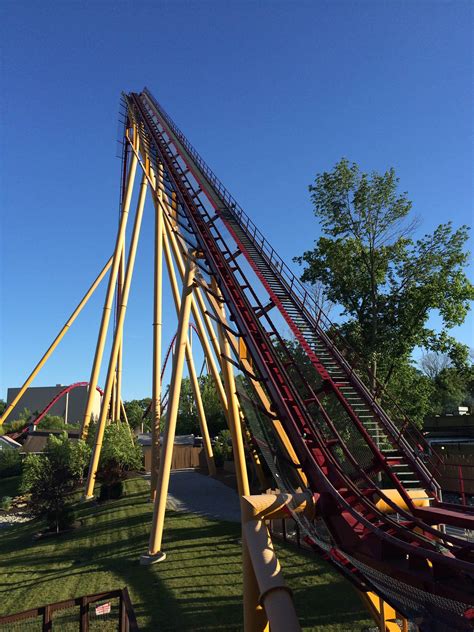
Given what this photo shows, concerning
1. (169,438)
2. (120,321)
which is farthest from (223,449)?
(169,438)

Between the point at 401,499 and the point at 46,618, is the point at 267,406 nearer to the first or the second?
the point at 401,499

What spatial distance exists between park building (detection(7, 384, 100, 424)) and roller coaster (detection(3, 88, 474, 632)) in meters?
56.9

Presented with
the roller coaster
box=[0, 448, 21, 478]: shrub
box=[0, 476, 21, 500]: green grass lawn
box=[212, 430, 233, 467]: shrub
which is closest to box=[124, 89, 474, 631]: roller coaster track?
the roller coaster

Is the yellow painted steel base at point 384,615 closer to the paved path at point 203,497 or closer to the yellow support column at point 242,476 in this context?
the yellow support column at point 242,476

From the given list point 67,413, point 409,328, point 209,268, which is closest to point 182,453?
point 409,328

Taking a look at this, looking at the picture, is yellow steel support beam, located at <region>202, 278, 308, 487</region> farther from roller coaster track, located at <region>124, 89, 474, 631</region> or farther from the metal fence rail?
the metal fence rail

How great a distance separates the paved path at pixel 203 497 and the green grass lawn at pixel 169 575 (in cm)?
104

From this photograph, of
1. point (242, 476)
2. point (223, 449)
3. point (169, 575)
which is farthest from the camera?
point (223, 449)

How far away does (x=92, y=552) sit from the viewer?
43.7ft

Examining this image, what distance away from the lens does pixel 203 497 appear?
755 inches

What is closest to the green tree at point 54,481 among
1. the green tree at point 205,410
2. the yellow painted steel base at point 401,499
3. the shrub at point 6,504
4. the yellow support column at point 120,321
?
the yellow support column at point 120,321

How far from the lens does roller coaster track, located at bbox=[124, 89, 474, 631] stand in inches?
170

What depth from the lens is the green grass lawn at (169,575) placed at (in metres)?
8.46

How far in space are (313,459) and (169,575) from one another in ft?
22.1
